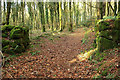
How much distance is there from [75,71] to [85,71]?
2.13 ft

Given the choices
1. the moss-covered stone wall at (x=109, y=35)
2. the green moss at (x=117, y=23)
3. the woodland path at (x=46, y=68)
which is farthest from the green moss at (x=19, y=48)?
the green moss at (x=117, y=23)

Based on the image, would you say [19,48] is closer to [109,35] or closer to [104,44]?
[104,44]

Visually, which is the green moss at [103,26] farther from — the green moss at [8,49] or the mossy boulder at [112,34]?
the green moss at [8,49]

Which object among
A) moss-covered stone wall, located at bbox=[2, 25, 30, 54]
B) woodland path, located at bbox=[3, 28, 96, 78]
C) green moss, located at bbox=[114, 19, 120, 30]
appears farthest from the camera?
moss-covered stone wall, located at bbox=[2, 25, 30, 54]

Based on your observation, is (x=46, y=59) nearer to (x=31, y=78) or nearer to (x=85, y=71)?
(x=31, y=78)

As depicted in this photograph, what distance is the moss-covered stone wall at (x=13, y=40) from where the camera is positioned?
309 inches

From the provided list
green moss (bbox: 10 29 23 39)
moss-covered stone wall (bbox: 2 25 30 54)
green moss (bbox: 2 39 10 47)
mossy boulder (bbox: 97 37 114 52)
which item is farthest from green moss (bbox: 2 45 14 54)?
mossy boulder (bbox: 97 37 114 52)

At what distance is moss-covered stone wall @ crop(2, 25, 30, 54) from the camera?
786cm

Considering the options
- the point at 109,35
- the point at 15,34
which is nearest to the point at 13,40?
the point at 15,34

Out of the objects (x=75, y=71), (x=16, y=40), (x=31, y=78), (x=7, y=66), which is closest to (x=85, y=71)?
(x=75, y=71)

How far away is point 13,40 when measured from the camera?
833 cm

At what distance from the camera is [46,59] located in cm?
827

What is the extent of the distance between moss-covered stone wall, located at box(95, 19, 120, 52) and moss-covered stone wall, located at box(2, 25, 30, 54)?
21.5 ft

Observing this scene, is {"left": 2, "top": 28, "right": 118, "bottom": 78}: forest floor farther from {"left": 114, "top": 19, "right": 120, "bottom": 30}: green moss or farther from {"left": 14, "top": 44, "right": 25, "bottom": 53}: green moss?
{"left": 114, "top": 19, "right": 120, "bottom": 30}: green moss
